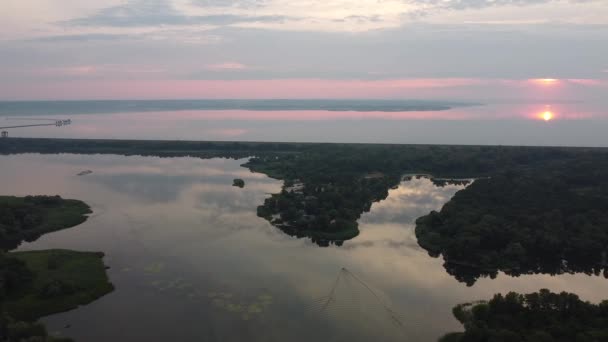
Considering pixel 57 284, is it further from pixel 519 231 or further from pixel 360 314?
pixel 519 231

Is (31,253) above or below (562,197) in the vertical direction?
below

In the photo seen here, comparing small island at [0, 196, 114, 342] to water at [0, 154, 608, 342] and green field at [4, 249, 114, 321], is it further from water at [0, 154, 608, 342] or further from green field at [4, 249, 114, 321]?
water at [0, 154, 608, 342]

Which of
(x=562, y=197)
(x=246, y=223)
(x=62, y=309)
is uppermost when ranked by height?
(x=562, y=197)

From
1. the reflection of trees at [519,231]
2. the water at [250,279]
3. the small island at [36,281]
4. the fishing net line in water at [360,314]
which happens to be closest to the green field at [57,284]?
the small island at [36,281]

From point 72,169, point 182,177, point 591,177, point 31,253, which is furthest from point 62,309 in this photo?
point 591,177

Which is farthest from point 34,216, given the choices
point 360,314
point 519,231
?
point 519,231

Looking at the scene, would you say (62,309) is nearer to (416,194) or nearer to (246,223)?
(246,223)
